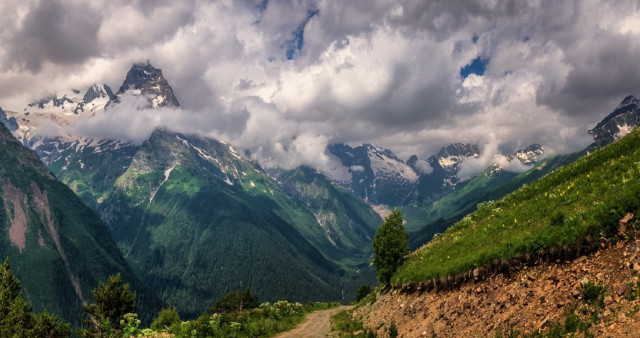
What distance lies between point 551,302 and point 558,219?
5653 millimetres

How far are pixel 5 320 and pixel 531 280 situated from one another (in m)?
62.3

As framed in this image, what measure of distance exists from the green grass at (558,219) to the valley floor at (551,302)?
1219 millimetres

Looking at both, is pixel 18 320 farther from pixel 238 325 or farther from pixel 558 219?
pixel 558 219

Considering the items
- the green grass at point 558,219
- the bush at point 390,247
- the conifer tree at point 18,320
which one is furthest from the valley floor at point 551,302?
the conifer tree at point 18,320

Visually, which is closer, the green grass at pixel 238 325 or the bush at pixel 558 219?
the bush at pixel 558 219

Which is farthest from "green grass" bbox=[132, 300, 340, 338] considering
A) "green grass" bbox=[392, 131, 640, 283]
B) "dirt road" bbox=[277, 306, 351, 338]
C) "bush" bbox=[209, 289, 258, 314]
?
"bush" bbox=[209, 289, 258, 314]

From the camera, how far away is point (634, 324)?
11922mm

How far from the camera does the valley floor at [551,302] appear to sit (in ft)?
42.6

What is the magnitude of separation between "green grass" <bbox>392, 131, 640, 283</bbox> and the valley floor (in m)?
1.22

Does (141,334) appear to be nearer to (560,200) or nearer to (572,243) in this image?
(572,243)

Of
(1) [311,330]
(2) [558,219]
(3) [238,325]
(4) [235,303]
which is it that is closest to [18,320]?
(3) [238,325]

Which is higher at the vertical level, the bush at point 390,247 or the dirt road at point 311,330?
the bush at point 390,247

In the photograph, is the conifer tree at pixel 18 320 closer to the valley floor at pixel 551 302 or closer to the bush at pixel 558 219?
the valley floor at pixel 551 302

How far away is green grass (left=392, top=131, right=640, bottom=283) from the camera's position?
54.3 ft
